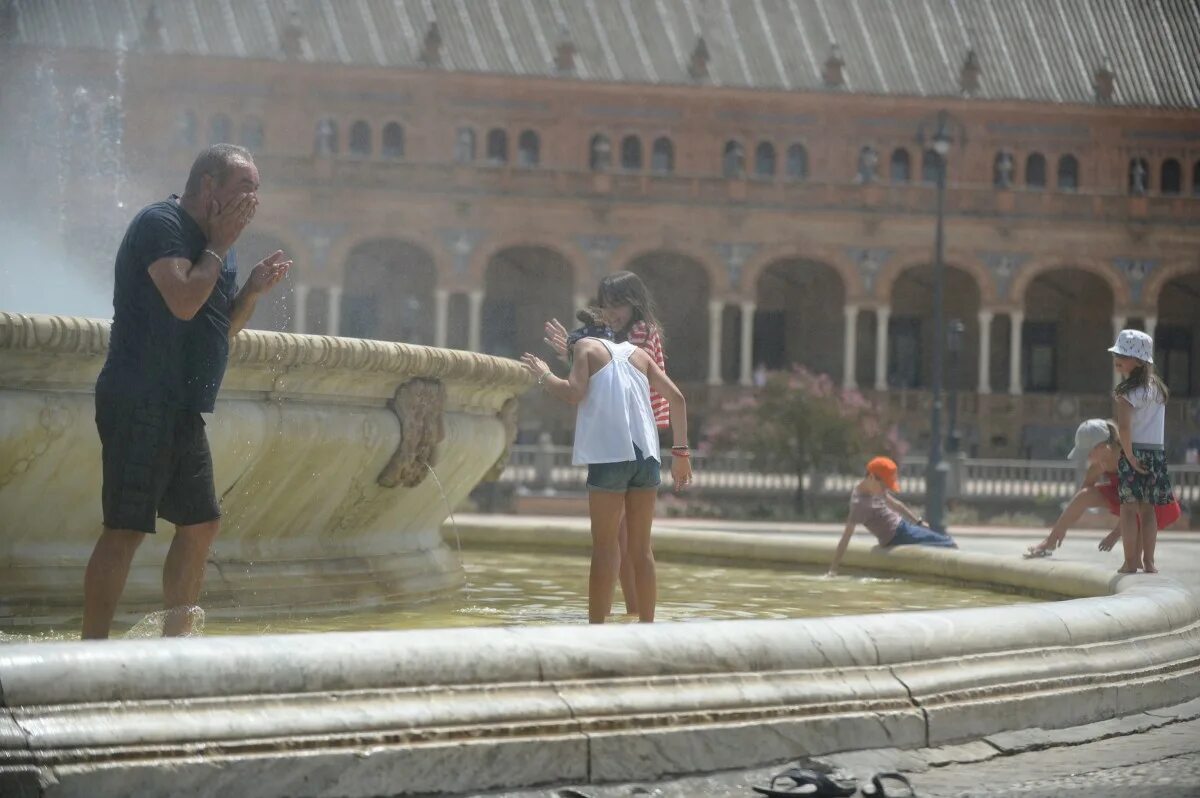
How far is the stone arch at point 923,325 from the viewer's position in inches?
1710

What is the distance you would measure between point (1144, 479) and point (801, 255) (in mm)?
33799

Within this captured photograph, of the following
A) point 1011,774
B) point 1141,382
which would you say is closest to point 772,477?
point 1141,382

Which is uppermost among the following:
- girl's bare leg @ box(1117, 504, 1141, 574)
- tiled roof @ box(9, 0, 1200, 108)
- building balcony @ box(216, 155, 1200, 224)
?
tiled roof @ box(9, 0, 1200, 108)

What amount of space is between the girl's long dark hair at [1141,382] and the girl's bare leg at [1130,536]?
0.50 metres

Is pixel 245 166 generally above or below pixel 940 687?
above

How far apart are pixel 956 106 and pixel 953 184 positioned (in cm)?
182

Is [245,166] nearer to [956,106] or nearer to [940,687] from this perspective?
[940,687]

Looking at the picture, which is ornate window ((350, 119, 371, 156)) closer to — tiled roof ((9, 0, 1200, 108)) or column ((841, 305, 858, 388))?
tiled roof ((9, 0, 1200, 108))

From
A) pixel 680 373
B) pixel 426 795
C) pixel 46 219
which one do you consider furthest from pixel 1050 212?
pixel 426 795

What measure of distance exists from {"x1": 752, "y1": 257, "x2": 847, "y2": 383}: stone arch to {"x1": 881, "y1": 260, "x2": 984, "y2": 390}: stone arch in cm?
169

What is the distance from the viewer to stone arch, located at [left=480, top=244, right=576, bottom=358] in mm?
42656

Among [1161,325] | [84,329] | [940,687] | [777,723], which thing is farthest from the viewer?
[1161,325]

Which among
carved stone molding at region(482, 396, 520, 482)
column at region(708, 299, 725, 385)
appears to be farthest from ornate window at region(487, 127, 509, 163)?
carved stone molding at region(482, 396, 520, 482)

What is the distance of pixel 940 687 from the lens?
491 cm
